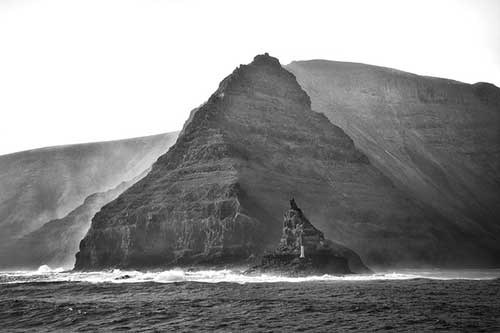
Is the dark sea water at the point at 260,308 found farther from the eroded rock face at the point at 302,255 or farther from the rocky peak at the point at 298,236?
the rocky peak at the point at 298,236

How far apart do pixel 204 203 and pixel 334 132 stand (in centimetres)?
4914

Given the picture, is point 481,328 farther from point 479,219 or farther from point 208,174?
point 479,219

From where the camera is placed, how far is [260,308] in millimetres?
52156

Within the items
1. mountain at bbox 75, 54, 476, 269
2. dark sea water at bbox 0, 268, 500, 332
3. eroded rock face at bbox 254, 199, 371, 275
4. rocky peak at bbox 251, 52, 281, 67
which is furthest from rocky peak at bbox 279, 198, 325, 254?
rocky peak at bbox 251, 52, 281, 67

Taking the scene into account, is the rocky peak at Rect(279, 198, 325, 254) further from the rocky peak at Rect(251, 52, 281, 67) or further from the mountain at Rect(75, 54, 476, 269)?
the rocky peak at Rect(251, 52, 281, 67)

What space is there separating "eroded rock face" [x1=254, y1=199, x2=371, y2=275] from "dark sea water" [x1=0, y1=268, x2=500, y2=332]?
55.6ft

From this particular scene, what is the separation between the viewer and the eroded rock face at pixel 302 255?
92375 millimetres

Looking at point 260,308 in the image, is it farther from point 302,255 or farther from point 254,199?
point 254,199

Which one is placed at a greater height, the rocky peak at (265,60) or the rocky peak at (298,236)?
the rocky peak at (265,60)

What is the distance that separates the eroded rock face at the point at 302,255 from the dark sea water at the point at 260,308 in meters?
16.9

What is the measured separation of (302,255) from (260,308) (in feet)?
135

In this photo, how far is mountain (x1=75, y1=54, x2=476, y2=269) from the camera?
119 meters

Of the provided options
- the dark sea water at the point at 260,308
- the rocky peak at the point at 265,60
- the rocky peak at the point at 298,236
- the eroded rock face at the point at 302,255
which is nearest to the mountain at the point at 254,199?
the rocky peak at the point at 265,60

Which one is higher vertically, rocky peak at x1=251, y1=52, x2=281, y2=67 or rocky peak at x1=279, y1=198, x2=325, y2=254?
rocky peak at x1=251, y1=52, x2=281, y2=67
